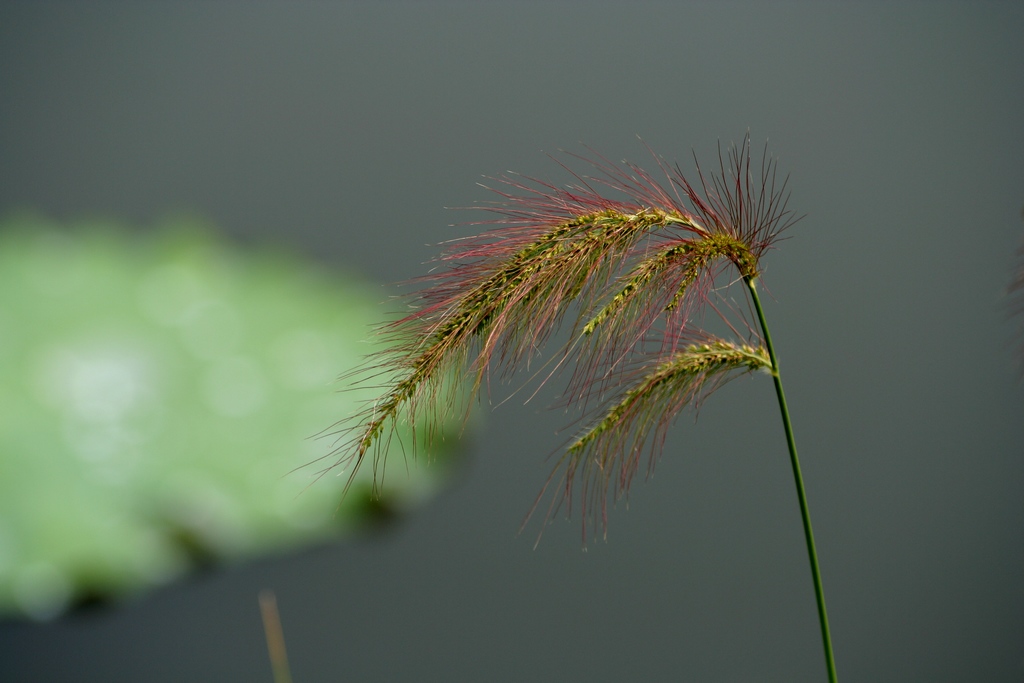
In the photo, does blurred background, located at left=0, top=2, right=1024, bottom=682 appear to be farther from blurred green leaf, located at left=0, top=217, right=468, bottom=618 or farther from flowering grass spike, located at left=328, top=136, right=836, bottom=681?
flowering grass spike, located at left=328, top=136, right=836, bottom=681

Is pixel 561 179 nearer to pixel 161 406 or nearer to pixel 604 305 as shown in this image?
pixel 161 406

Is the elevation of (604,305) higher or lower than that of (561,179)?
lower

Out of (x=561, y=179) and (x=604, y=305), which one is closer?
(x=604, y=305)

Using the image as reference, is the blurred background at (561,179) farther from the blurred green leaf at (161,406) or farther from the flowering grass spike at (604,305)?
the flowering grass spike at (604,305)

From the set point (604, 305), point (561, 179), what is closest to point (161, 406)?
point (561, 179)

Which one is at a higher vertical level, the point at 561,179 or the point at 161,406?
the point at 561,179

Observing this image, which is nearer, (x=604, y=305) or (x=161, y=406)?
(x=604, y=305)

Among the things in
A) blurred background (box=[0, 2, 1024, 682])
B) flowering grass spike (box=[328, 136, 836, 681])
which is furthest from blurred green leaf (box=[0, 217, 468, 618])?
flowering grass spike (box=[328, 136, 836, 681])

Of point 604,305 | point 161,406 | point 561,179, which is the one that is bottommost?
point 604,305
